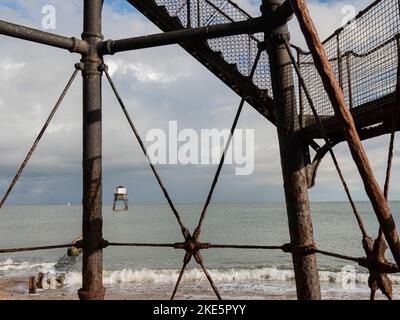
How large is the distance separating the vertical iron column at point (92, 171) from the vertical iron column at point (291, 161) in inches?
74.8

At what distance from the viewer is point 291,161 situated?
3336mm

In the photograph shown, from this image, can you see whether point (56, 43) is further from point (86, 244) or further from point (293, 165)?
point (293, 165)

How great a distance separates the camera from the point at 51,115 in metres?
3.85

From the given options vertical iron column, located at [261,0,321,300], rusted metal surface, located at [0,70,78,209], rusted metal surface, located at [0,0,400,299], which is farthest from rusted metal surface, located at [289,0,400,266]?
rusted metal surface, located at [0,70,78,209]

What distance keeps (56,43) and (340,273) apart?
3164 cm

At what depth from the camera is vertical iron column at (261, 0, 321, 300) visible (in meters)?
3.24

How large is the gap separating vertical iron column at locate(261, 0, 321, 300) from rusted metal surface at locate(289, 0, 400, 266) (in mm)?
1045

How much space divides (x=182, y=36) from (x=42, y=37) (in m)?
1.41

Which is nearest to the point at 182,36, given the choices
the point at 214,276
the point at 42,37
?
the point at 42,37

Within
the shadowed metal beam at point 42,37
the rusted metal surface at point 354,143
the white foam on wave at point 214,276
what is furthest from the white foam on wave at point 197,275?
the rusted metal surface at point 354,143

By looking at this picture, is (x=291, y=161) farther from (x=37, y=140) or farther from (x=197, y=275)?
(x=197, y=275)

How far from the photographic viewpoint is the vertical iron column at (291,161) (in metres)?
3.24

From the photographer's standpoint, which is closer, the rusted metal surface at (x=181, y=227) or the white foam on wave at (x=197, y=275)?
the rusted metal surface at (x=181, y=227)

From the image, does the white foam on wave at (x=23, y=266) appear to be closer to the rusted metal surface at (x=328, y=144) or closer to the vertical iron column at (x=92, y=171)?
the vertical iron column at (x=92, y=171)
